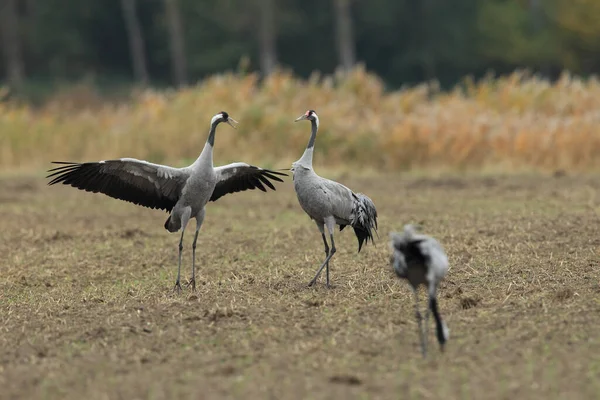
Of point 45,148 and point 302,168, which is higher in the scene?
point 302,168

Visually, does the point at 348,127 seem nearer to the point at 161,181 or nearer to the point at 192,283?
the point at 161,181

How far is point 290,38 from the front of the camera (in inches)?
1864

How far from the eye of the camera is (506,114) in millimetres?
18062

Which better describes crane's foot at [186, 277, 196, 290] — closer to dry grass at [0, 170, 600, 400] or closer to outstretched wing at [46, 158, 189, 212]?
dry grass at [0, 170, 600, 400]

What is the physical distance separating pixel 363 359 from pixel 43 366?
1.73 metres

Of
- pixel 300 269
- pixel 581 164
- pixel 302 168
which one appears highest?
pixel 302 168

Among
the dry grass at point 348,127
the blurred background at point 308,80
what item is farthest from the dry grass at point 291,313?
the blurred background at point 308,80

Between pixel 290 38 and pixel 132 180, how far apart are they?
131ft

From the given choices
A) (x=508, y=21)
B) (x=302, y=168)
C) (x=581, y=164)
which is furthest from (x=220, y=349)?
(x=508, y=21)

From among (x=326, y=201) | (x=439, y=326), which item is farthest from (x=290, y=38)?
(x=439, y=326)

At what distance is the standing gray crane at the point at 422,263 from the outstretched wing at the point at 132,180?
2.70m

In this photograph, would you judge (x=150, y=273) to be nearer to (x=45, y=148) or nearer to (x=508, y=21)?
(x=45, y=148)

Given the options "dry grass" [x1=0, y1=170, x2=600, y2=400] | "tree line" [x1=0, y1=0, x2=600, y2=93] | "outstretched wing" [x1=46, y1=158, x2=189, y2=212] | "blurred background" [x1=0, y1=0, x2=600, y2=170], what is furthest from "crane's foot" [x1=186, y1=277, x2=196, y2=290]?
"tree line" [x1=0, y1=0, x2=600, y2=93]

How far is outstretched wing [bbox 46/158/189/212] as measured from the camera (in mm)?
7973
